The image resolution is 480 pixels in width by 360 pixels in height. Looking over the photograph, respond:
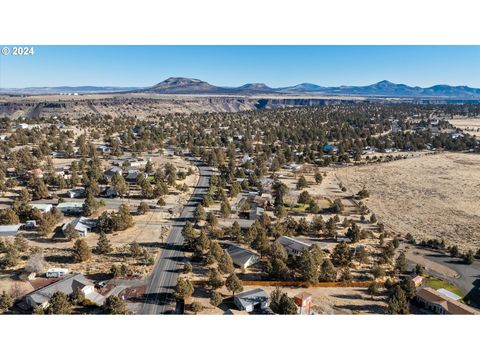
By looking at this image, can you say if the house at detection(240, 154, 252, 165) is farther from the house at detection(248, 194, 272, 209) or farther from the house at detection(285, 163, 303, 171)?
the house at detection(248, 194, 272, 209)

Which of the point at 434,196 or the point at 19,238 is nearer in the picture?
the point at 19,238

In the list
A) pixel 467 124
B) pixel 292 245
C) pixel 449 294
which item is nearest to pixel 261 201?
pixel 292 245

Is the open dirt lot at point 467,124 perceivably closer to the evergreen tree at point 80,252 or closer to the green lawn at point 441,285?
the green lawn at point 441,285

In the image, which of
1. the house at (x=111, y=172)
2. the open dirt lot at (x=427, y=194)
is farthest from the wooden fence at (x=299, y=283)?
the house at (x=111, y=172)

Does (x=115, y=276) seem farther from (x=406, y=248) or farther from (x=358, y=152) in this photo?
(x=358, y=152)

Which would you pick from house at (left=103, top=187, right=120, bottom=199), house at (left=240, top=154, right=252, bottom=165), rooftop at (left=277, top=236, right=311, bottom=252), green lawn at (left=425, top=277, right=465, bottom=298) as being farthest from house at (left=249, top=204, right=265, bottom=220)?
house at (left=240, top=154, right=252, bottom=165)

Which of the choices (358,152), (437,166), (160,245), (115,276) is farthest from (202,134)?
(115,276)
